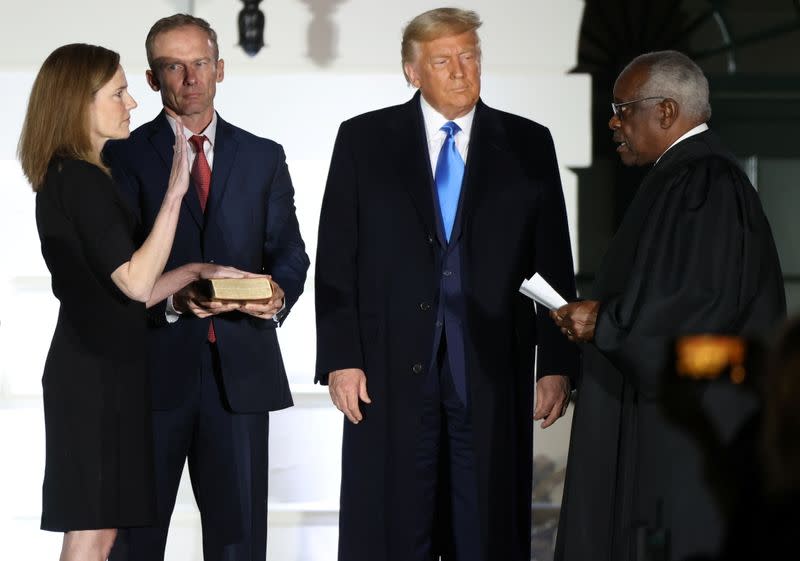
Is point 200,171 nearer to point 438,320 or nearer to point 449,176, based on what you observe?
point 449,176

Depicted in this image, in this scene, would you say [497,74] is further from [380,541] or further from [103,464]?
[103,464]

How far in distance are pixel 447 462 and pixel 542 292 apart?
57cm

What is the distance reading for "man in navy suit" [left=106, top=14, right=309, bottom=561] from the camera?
352 centimetres

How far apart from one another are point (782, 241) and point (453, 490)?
2.22 m

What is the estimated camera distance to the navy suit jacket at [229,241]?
3531 mm

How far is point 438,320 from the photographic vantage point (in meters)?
3.47

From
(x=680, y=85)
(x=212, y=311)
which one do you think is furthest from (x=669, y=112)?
(x=212, y=311)

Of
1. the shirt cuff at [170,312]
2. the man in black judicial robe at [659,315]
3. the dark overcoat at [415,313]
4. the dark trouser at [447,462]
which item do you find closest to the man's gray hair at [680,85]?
the man in black judicial robe at [659,315]

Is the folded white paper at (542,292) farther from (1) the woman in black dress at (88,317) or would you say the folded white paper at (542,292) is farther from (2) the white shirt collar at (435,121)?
(1) the woman in black dress at (88,317)

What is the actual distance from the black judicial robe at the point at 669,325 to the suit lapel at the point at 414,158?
1.73 feet

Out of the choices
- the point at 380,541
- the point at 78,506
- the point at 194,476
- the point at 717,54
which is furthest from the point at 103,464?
the point at 717,54

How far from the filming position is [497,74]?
4828 mm

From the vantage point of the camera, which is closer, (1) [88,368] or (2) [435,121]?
(1) [88,368]

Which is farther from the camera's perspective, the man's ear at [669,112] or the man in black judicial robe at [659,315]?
the man's ear at [669,112]
